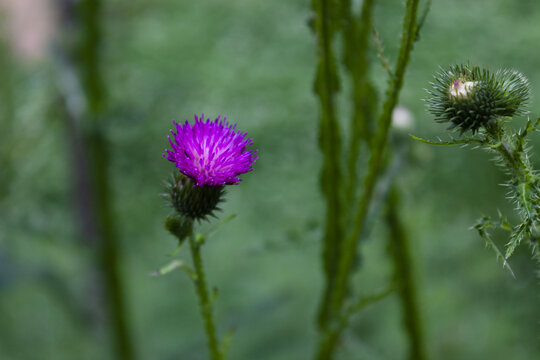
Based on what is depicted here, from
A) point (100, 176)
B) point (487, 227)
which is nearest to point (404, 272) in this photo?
point (487, 227)

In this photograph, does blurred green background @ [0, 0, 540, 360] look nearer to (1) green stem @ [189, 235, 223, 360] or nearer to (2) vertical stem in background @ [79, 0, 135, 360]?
(2) vertical stem in background @ [79, 0, 135, 360]

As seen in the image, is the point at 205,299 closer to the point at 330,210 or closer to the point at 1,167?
the point at 330,210

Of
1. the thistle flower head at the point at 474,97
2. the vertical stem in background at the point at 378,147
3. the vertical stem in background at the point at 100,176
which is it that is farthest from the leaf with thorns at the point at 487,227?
the vertical stem in background at the point at 100,176

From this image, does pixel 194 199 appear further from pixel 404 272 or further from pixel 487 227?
pixel 404 272

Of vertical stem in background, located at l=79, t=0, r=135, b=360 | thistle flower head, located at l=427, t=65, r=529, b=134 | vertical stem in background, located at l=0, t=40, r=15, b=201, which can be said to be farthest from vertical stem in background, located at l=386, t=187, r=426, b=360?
vertical stem in background, located at l=0, t=40, r=15, b=201

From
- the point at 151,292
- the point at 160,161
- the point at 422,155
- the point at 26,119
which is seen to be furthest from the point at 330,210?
the point at 151,292

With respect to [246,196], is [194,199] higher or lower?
lower

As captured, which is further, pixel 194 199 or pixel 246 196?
pixel 246 196

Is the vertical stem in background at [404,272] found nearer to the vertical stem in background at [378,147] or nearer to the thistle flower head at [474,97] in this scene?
the vertical stem in background at [378,147]
